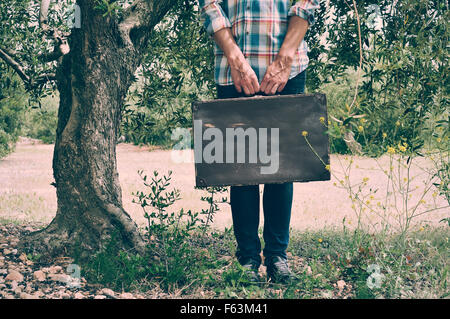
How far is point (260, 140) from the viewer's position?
2.84 m

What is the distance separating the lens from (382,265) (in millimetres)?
3160

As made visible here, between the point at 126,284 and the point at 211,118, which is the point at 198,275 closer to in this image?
the point at 126,284

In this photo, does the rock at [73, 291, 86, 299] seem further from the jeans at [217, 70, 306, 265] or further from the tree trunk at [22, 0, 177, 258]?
the jeans at [217, 70, 306, 265]

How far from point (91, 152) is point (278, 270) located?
1.76m

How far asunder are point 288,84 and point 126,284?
1772 mm

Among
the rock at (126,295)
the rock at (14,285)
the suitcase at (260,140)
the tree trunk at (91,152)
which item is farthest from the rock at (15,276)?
the suitcase at (260,140)

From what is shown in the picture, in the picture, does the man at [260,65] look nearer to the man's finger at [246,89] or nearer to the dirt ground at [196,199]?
the man's finger at [246,89]

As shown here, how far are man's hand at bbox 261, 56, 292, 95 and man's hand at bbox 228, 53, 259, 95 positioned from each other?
6 cm

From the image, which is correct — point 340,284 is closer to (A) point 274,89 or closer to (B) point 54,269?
(A) point 274,89

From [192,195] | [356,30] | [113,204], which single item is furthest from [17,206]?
[356,30]

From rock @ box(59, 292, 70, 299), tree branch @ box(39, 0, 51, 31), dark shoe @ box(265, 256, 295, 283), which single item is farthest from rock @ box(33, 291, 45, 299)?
tree branch @ box(39, 0, 51, 31)

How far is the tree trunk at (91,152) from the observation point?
12.0 feet

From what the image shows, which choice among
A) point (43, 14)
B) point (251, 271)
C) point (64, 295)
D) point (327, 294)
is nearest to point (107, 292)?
point (64, 295)

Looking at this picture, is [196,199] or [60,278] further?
[196,199]
